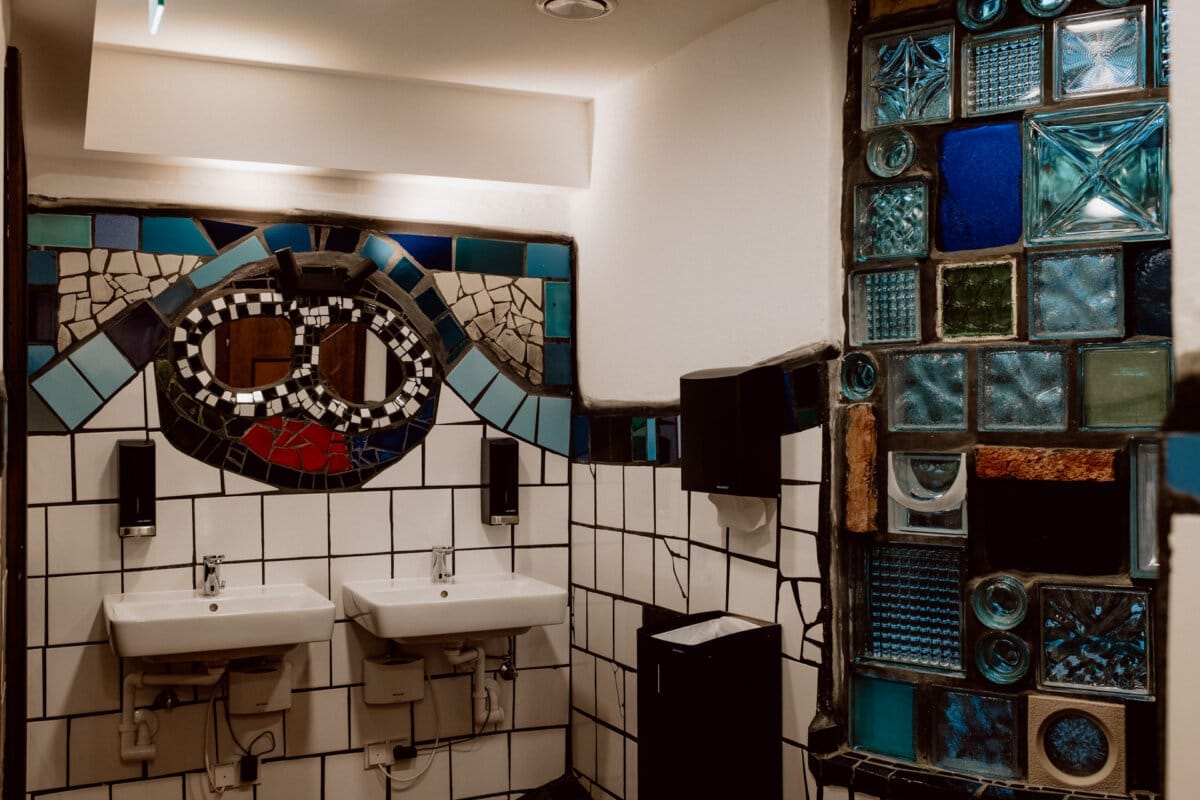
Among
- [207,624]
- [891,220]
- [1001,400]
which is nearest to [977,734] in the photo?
[1001,400]

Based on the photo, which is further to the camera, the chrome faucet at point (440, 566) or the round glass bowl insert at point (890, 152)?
the chrome faucet at point (440, 566)

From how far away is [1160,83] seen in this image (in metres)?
2.18

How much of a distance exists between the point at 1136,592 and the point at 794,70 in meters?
1.49

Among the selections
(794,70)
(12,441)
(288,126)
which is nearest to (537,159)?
(288,126)

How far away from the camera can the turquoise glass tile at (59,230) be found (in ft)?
10.6

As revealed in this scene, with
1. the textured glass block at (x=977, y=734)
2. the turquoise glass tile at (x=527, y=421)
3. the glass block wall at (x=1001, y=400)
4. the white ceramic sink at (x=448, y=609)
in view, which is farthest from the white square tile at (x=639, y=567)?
the textured glass block at (x=977, y=734)

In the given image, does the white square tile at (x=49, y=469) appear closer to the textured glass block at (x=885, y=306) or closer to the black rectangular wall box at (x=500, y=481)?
the black rectangular wall box at (x=500, y=481)

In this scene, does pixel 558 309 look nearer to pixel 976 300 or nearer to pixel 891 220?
pixel 891 220

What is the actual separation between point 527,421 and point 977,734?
6.23 feet

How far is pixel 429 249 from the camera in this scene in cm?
369

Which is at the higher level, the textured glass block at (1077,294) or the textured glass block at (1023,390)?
the textured glass block at (1077,294)

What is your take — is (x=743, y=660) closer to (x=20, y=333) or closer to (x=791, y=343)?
(x=791, y=343)

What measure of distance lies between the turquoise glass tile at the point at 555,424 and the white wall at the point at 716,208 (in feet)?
0.35

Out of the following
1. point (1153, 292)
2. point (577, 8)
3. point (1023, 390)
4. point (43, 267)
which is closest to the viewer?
point (1153, 292)
